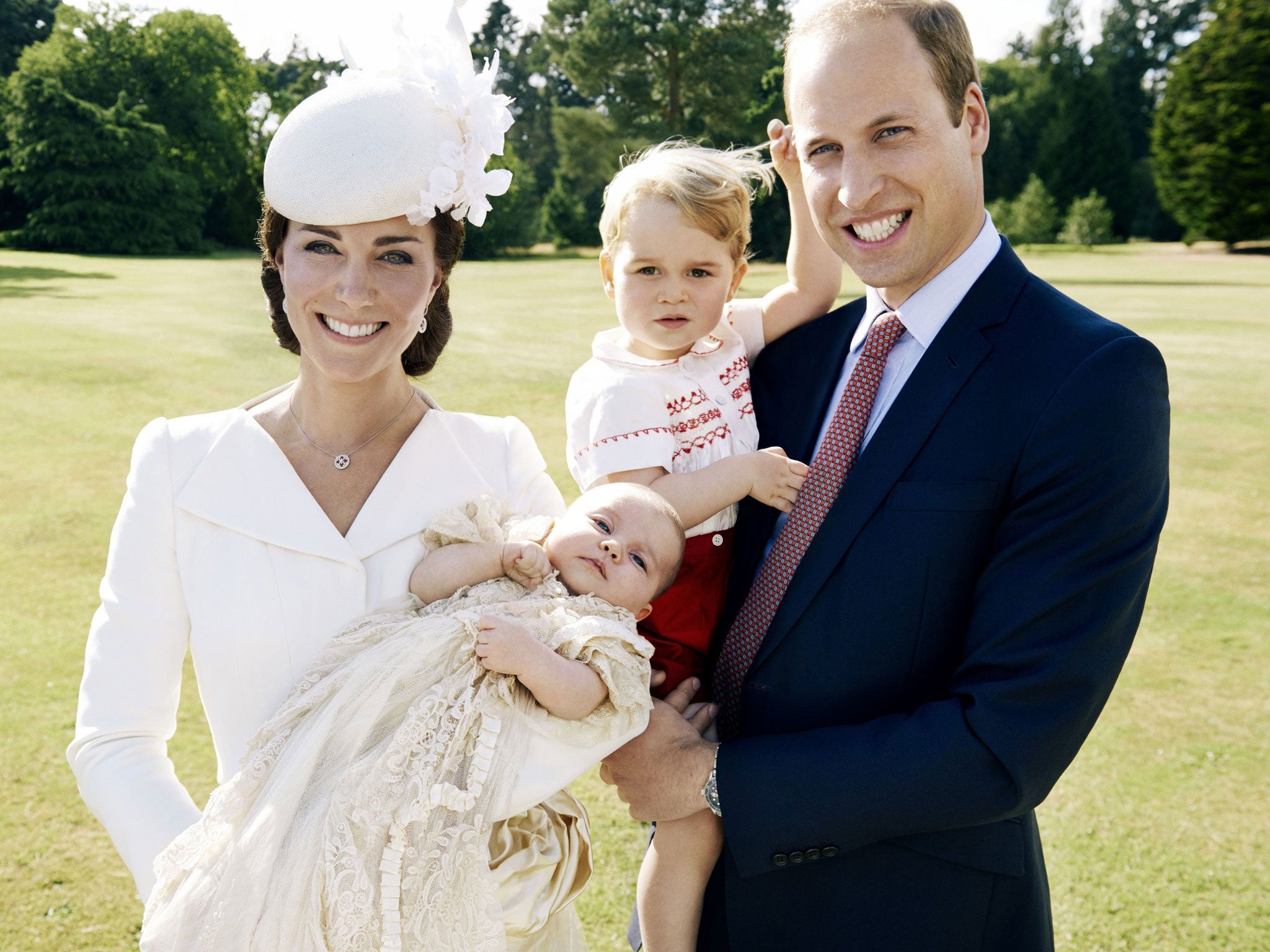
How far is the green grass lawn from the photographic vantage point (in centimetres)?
445

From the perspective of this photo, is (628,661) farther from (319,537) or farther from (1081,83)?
(1081,83)

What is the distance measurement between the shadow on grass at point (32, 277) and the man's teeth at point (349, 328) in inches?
893

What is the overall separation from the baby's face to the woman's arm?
84 centimetres

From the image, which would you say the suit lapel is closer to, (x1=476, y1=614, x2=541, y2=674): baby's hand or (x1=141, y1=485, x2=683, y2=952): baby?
(x1=141, y1=485, x2=683, y2=952): baby

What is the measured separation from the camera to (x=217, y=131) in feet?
125

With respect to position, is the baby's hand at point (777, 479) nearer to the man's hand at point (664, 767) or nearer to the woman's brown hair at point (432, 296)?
the man's hand at point (664, 767)

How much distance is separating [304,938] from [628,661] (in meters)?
0.80

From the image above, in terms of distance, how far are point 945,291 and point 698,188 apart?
2.66 feet

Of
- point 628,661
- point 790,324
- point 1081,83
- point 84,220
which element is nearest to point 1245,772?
point 790,324

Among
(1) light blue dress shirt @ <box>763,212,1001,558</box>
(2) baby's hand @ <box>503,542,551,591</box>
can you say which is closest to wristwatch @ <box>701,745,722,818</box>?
(2) baby's hand @ <box>503,542,551,591</box>

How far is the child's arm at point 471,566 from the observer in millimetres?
2207

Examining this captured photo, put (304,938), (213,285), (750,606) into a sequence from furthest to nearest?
(213,285) < (750,606) < (304,938)

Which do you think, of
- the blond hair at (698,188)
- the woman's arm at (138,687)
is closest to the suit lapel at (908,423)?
the blond hair at (698,188)

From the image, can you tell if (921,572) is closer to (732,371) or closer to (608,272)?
(732,371)
